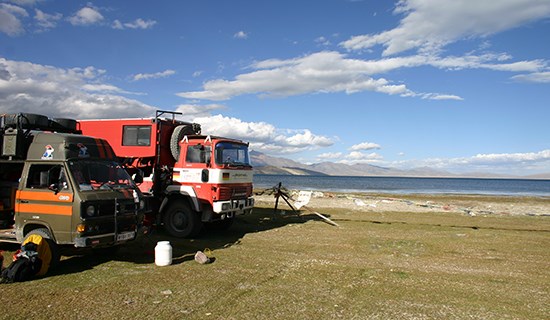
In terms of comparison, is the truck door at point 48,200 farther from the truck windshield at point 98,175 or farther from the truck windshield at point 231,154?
the truck windshield at point 231,154

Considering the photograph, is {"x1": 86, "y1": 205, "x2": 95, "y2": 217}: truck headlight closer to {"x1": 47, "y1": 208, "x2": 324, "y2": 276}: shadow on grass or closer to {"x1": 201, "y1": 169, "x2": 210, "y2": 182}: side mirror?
{"x1": 47, "y1": 208, "x2": 324, "y2": 276}: shadow on grass

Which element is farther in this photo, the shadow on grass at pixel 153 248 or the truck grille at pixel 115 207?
the shadow on grass at pixel 153 248

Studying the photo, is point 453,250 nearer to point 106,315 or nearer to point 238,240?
point 238,240

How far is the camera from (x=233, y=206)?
13.4m

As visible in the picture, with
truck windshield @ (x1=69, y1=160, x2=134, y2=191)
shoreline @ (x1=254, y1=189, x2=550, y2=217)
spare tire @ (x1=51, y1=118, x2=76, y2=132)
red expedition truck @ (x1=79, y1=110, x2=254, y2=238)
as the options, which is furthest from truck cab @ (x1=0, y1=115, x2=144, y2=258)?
shoreline @ (x1=254, y1=189, x2=550, y2=217)

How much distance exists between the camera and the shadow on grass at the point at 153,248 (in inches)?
370

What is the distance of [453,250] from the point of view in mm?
11914

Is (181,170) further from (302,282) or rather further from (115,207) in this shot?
(302,282)

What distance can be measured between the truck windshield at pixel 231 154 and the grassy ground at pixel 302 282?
253cm

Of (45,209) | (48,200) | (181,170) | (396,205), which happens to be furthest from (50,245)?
(396,205)

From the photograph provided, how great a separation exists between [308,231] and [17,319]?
1059cm

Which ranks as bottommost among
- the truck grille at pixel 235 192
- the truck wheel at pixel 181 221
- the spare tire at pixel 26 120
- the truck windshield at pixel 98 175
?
the truck wheel at pixel 181 221

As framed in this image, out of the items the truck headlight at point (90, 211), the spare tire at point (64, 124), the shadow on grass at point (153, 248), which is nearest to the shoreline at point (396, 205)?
the shadow on grass at point (153, 248)

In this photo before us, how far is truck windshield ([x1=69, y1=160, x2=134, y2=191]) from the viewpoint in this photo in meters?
8.85
